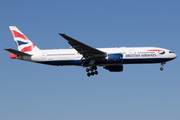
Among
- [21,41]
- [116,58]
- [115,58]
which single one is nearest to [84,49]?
[115,58]

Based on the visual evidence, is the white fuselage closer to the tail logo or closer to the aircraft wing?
the aircraft wing

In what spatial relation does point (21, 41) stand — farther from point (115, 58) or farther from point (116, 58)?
point (116, 58)

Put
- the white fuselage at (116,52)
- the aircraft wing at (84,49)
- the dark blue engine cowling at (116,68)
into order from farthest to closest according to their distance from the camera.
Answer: the dark blue engine cowling at (116,68) < the white fuselage at (116,52) < the aircraft wing at (84,49)

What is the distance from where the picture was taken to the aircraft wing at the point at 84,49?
136ft

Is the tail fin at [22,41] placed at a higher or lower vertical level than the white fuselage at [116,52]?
higher

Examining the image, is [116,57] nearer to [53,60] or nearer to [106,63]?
[106,63]

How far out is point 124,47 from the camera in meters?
46.3

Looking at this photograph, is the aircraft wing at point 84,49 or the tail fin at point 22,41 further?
the tail fin at point 22,41

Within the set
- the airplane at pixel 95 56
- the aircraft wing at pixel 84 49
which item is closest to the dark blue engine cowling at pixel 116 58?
the airplane at pixel 95 56

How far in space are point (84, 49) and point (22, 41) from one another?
37.1ft

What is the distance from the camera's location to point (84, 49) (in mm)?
43531

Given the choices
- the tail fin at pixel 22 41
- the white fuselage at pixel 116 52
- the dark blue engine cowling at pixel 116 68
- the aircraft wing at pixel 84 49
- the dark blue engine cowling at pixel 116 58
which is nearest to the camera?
the aircraft wing at pixel 84 49

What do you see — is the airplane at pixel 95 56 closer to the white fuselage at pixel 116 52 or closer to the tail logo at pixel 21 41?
the white fuselage at pixel 116 52

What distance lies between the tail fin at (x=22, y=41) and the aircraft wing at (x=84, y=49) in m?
8.20
